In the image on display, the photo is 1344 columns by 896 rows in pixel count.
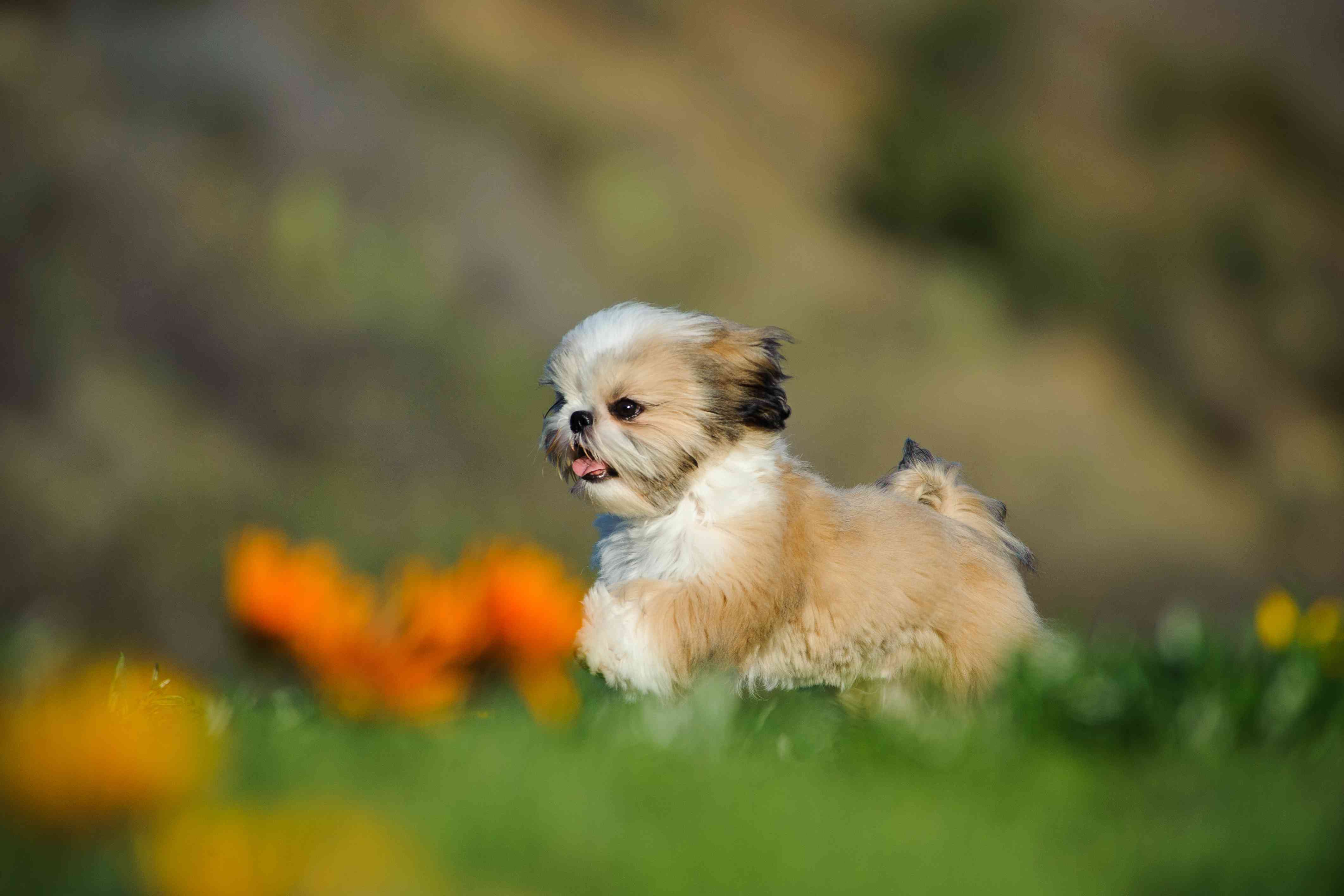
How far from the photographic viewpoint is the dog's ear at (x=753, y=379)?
3004 mm

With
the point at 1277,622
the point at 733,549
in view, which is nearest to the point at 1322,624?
the point at 1277,622

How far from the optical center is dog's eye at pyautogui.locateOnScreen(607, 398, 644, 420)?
290 centimetres

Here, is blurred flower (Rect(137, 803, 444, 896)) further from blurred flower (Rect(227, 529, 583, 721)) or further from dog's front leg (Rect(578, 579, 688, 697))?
dog's front leg (Rect(578, 579, 688, 697))

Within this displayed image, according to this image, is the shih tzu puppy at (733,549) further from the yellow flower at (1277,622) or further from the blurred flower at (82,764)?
the blurred flower at (82,764)

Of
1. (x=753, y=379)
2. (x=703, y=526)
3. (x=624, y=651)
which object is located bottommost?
(x=624, y=651)

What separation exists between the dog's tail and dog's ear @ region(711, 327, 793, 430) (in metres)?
0.48

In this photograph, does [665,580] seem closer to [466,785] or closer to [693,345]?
[693,345]

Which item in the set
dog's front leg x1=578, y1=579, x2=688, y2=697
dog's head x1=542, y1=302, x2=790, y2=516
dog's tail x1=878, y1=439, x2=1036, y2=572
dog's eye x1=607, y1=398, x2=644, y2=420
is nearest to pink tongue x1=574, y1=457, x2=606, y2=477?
dog's head x1=542, y1=302, x2=790, y2=516

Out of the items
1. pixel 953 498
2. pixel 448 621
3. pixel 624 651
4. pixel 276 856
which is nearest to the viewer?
pixel 276 856

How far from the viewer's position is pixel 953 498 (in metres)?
3.35

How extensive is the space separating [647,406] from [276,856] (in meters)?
1.88

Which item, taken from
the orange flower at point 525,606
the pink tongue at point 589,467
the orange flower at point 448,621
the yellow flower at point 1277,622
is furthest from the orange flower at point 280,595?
the yellow flower at point 1277,622

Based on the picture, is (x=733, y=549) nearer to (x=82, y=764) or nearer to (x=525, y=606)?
(x=525, y=606)

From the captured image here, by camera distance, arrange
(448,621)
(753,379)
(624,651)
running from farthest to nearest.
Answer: (753,379) < (624,651) < (448,621)
